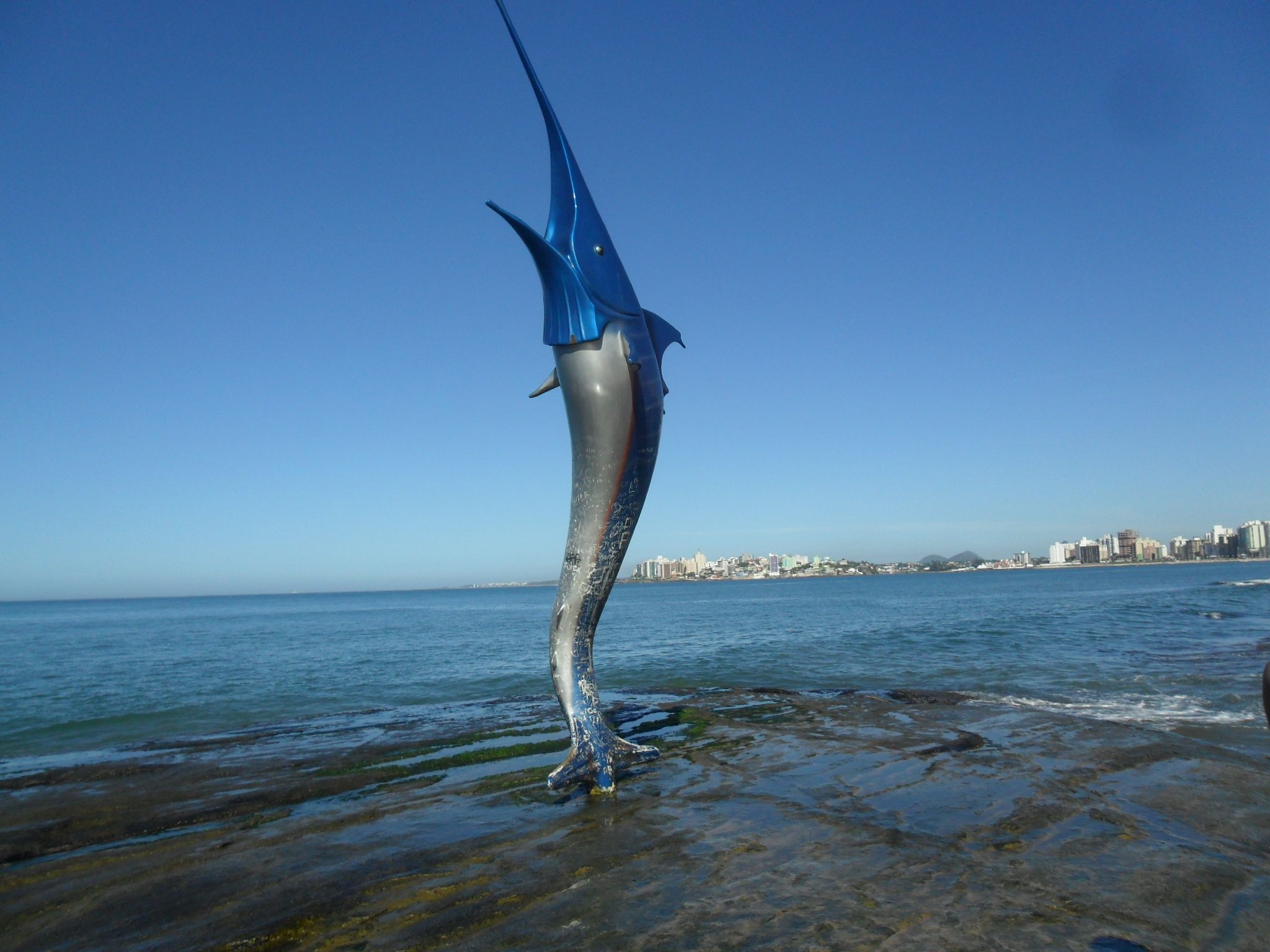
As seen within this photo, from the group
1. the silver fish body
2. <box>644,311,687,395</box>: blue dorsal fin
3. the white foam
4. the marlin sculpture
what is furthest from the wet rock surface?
<box>644,311,687,395</box>: blue dorsal fin

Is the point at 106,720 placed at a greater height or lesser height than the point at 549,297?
lesser

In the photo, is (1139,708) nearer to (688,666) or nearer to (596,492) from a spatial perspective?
(596,492)

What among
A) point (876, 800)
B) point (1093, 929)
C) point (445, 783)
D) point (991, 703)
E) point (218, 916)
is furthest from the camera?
point (991, 703)

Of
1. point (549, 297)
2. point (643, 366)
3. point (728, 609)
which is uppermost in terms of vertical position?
point (549, 297)

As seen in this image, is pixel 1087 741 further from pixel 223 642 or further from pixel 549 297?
pixel 223 642

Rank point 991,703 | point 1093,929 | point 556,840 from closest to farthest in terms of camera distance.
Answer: point 1093,929
point 556,840
point 991,703

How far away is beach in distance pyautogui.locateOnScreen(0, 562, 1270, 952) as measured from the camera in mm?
3719

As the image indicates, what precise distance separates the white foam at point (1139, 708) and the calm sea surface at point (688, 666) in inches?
2.2

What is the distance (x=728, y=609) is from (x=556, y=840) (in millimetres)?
53319

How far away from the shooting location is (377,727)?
35.6ft

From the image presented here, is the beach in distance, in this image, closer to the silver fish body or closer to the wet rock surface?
the wet rock surface

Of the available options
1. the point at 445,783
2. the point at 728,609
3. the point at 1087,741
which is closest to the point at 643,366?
the point at 445,783

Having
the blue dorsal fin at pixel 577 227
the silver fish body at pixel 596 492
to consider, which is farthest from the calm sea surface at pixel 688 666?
the blue dorsal fin at pixel 577 227

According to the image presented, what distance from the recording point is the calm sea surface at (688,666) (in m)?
12.4
